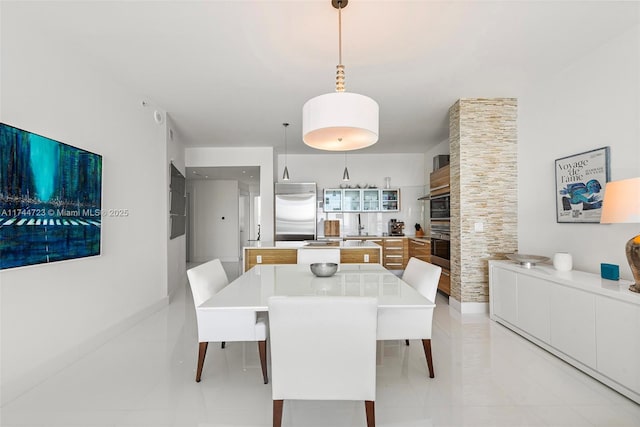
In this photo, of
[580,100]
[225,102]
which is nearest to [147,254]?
[225,102]

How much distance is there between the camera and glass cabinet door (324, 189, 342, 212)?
6.71m

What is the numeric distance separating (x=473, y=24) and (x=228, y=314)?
271 centimetres

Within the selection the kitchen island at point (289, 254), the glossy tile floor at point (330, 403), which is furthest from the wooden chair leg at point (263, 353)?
the kitchen island at point (289, 254)

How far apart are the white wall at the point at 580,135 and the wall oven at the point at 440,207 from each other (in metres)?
0.85

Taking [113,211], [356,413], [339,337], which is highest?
[113,211]

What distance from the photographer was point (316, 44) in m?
2.60

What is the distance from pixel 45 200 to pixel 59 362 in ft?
4.10

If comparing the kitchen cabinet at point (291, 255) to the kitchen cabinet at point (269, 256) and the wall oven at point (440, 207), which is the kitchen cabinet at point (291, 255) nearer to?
the kitchen cabinet at point (269, 256)

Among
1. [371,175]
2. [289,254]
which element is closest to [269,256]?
[289,254]

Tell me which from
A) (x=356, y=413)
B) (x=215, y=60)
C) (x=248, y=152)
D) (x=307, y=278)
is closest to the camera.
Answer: (x=356, y=413)

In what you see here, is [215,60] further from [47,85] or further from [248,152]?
[248,152]

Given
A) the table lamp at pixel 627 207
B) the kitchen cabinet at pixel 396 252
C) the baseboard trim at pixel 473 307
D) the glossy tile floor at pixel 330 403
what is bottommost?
the glossy tile floor at pixel 330 403

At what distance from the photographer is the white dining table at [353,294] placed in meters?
1.81

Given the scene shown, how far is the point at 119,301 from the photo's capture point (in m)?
3.30
